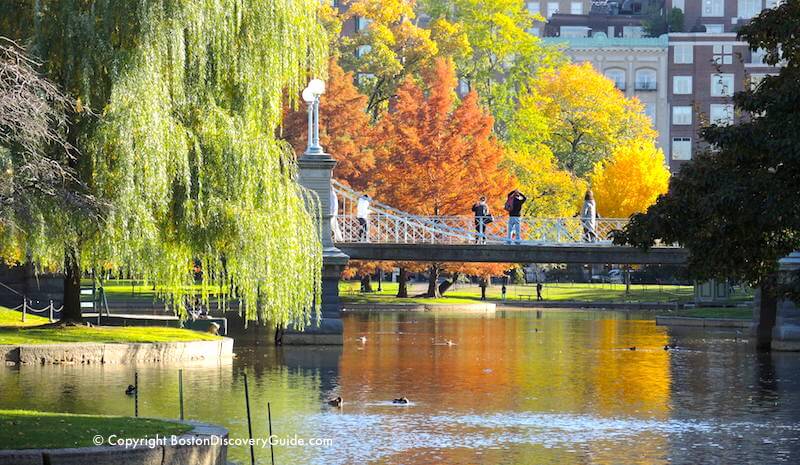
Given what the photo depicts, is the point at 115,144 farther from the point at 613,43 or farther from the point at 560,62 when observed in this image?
the point at 613,43

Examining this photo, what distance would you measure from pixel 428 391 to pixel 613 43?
10749 cm

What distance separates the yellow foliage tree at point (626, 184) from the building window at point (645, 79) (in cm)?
4316

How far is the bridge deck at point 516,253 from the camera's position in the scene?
186 feet

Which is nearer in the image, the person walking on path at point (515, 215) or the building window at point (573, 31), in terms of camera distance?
the person walking on path at point (515, 215)

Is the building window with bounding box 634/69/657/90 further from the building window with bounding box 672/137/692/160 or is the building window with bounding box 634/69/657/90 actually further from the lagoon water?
the lagoon water

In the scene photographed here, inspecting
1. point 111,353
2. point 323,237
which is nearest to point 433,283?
point 323,237

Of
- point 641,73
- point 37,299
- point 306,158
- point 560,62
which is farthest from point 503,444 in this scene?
point 641,73

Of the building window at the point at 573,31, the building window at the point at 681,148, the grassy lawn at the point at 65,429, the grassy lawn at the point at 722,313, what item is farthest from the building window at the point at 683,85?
the grassy lawn at the point at 65,429

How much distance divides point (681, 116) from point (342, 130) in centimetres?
6159

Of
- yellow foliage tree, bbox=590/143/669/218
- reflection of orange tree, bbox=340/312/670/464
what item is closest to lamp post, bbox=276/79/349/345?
reflection of orange tree, bbox=340/312/670/464

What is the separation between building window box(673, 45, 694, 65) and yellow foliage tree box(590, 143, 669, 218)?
41.9 m

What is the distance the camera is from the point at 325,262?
147 ft

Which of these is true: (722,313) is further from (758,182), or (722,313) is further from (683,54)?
(683,54)

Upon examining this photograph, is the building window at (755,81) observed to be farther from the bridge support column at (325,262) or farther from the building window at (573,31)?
the building window at (573,31)
